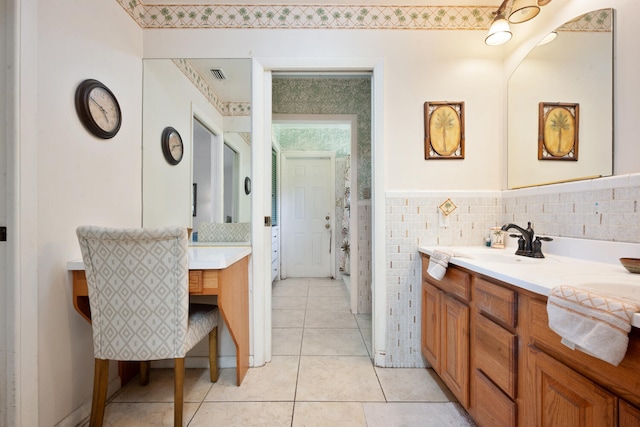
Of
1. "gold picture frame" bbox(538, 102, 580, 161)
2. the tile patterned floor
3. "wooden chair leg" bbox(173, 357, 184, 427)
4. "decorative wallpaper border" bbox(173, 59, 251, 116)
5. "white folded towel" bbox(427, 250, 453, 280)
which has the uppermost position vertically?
"decorative wallpaper border" bbox(173, 59, 251, 116)

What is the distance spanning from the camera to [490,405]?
112 centimetres

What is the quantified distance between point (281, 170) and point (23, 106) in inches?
132

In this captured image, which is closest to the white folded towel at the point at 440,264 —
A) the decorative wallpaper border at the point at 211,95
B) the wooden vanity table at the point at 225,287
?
the wooden vanity table at the point at 225,287

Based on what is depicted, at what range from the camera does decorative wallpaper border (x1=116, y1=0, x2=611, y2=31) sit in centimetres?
188

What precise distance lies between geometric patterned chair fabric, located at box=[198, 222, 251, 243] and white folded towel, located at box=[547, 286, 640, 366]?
5.53ft

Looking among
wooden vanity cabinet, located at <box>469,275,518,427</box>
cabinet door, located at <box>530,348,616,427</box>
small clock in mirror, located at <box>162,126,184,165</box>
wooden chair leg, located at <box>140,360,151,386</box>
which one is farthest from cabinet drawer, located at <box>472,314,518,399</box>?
small clock in mirror, located at <box>162,126,184,165</box>

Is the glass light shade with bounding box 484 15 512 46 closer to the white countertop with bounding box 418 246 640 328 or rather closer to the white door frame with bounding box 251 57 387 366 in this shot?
the white door frame with bounding box 251 57 387 366

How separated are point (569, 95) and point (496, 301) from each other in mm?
1161

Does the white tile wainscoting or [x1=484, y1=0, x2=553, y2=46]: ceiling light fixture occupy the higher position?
[x1=484, y1=0, x2=553, y2=46]: ceiling light fixture

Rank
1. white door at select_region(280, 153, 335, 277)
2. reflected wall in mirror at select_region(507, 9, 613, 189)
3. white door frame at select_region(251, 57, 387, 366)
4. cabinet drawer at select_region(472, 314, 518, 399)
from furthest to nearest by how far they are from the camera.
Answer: white door at select_region(280, 153, 335, 277), white door frame at select_region(251, 57, 387, 366), reflected wall in mirror at select_region(507, 9, 613, 189), cabinet drawer at select_region(472, 314, 518, 399)

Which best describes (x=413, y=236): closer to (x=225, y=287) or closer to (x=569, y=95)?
(x=569, y=95)

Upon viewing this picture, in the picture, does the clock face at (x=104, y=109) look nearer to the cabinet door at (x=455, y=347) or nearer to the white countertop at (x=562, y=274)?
the white countertop at (x=562, y=274)

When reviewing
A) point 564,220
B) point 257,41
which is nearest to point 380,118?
point 257,41

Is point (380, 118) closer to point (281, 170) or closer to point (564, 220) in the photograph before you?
point (564, 220)
